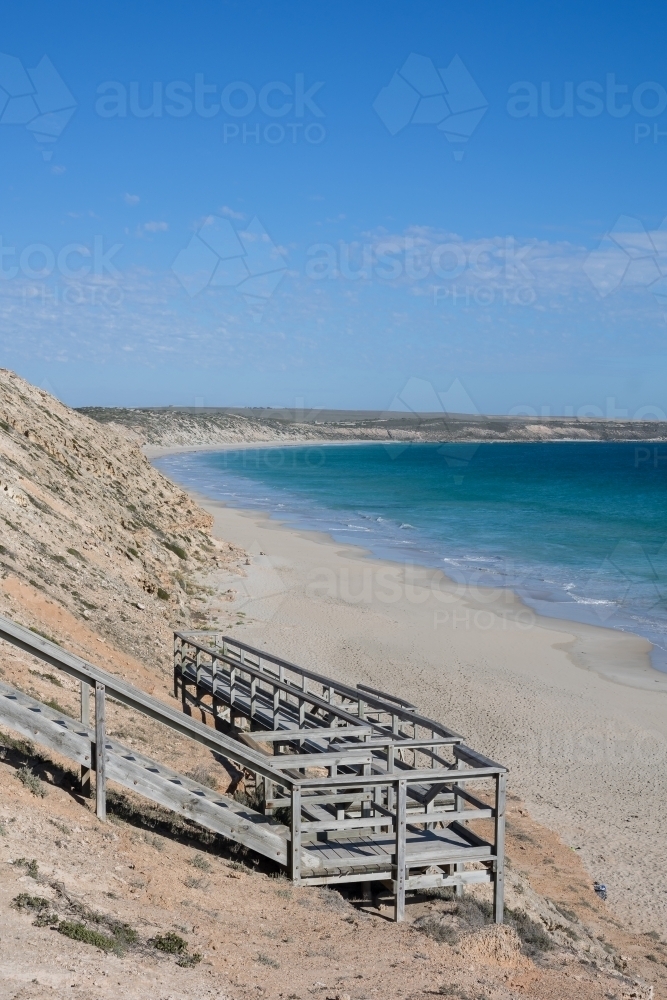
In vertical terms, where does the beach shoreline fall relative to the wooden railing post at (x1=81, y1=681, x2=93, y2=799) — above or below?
below

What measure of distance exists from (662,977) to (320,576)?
948 inches

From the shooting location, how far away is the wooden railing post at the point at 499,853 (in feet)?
25.0

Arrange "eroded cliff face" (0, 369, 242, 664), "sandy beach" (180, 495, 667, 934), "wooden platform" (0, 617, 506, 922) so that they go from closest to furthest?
"wooden platform" (0, 617, 506, 922) → "sandy beach" (180, 495, 667, 934) → "eroded cliff face" (0, 369, 242, 664)

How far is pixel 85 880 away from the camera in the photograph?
623cm

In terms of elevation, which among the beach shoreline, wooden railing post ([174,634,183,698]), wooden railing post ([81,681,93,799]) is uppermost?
wooden railing post ([81,681,93,799])

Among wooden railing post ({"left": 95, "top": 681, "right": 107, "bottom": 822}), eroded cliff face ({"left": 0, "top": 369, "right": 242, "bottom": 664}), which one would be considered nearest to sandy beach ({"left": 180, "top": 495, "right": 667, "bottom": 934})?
eroded cliff face ({"left": 0, "top": 369, "right": 242, "bottom": 664})

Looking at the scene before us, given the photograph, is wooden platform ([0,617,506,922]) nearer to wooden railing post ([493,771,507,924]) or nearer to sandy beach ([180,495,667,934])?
wooden railing post ([493,771,507,924])

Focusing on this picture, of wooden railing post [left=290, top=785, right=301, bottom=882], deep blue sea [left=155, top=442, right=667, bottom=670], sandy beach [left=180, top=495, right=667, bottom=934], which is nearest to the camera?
wooden railing post [left=290, top=785, right=301, bottom=882]

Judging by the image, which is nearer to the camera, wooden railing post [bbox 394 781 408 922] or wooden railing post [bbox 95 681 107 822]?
wooden railing post [bbox 95 681 107 822]

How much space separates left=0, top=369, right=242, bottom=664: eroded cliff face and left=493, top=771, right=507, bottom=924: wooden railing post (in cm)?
810

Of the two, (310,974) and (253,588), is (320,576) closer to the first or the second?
(253,588)

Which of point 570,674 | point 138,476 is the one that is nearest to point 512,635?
point 570,674

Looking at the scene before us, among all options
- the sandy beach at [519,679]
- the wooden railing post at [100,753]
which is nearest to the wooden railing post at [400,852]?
the wooden railing post at [100,753]

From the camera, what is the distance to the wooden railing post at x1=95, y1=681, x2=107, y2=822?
23.3 ft
